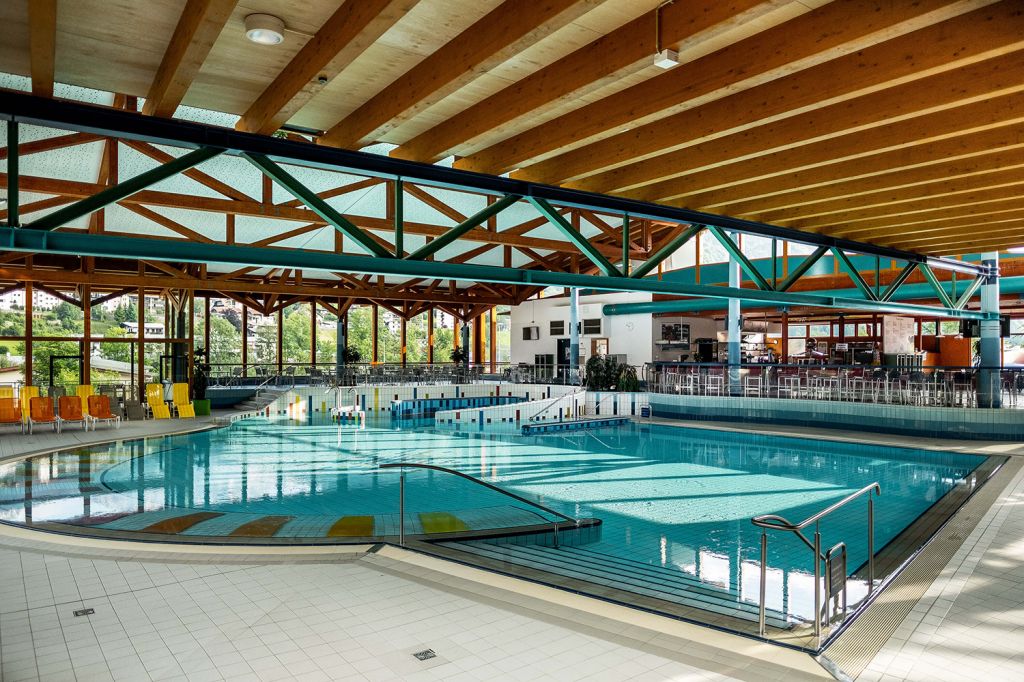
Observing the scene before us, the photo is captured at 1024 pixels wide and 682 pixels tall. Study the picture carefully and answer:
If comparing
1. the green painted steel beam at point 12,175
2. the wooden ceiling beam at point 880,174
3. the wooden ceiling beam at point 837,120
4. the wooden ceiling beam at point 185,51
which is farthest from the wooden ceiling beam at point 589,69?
the wooden ceiling beam at point 880,174

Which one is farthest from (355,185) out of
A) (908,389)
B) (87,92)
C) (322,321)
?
(322,321)

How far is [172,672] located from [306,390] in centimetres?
1852

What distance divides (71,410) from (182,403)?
3178 mm

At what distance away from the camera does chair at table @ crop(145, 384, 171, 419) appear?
54.8ft

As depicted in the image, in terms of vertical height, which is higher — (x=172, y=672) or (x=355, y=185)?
(x=355, y=185)

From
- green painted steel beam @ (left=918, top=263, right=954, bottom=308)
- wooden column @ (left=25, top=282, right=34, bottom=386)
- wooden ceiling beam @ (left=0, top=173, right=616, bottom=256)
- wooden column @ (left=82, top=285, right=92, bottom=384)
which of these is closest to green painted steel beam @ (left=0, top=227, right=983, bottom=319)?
wooden ceiling beam @ (left=0, top=173, right=616, bottom=256)

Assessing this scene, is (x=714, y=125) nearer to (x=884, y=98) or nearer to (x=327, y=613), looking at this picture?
(x=884, y=98)

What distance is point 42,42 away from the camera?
289 centimetres

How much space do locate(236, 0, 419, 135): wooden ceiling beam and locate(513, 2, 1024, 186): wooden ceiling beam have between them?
2041 millimetres

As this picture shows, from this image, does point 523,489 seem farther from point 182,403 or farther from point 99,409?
point 182,403

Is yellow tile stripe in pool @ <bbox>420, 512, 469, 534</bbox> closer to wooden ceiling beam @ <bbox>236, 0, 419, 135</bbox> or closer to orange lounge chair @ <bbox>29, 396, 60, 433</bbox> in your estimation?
wooden ceiling beam @ <bbox>236, 0, 419, 135</bbox>

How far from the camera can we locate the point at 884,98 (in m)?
3.97

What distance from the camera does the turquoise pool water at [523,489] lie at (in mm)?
6590

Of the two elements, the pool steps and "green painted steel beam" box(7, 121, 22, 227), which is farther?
the pool steps
